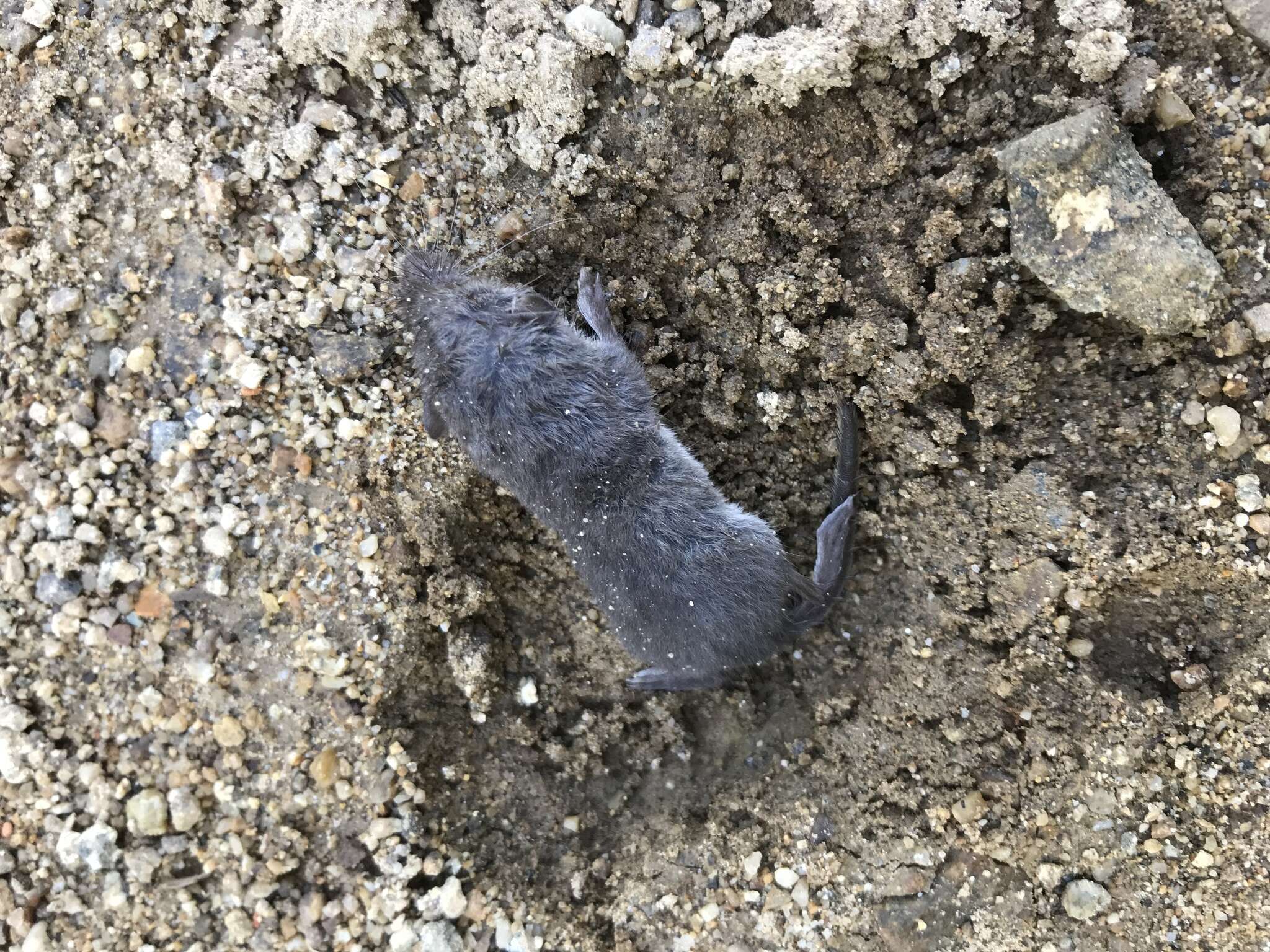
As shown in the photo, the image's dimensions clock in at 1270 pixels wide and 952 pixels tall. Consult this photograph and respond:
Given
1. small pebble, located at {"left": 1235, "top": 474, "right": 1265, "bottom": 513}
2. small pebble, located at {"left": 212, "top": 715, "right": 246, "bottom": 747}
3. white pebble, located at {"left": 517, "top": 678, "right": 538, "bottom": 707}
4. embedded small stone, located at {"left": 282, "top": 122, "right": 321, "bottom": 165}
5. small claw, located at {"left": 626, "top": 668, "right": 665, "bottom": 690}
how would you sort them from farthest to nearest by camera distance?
white pebble, located at {"left": 517, "top": 678, "right": 538, "bottom": 707} < small claw, located at {"left": 626, "top": 668, "right": 665, "bottom": 690} < small pebble, located at {"left": 212, "top": 715, "right": 246, "bottom": 747} < embedded small stone, located at {"left": 282, "top": 122, "right": 321, "bottom": 165} < small pebble, located at {"left": 1235, "top": 474, "right": 1265, "bottom": 513}

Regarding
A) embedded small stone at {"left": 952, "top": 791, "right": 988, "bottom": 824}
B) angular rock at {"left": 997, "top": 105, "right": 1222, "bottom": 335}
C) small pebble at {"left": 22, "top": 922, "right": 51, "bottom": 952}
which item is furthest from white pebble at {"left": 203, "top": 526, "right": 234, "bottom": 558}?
angular rock at {"left": 997, "top": 105, "right": 1222, "bottom": 335}

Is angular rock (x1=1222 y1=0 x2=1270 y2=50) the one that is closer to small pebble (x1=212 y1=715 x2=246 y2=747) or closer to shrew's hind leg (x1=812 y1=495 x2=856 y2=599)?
shrew's hind leg (x1=812 y1=495 x2=856 y2=599)

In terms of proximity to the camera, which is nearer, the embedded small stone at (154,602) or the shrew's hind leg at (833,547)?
the shrew's hind leg at (833,547)

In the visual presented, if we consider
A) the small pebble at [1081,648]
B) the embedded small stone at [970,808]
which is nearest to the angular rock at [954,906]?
the embedded small stone at [970,808]

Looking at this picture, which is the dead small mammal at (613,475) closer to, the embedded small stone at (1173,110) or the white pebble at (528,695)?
the white pebble at (528,695)

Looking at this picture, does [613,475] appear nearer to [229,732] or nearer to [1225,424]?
[229,732]
